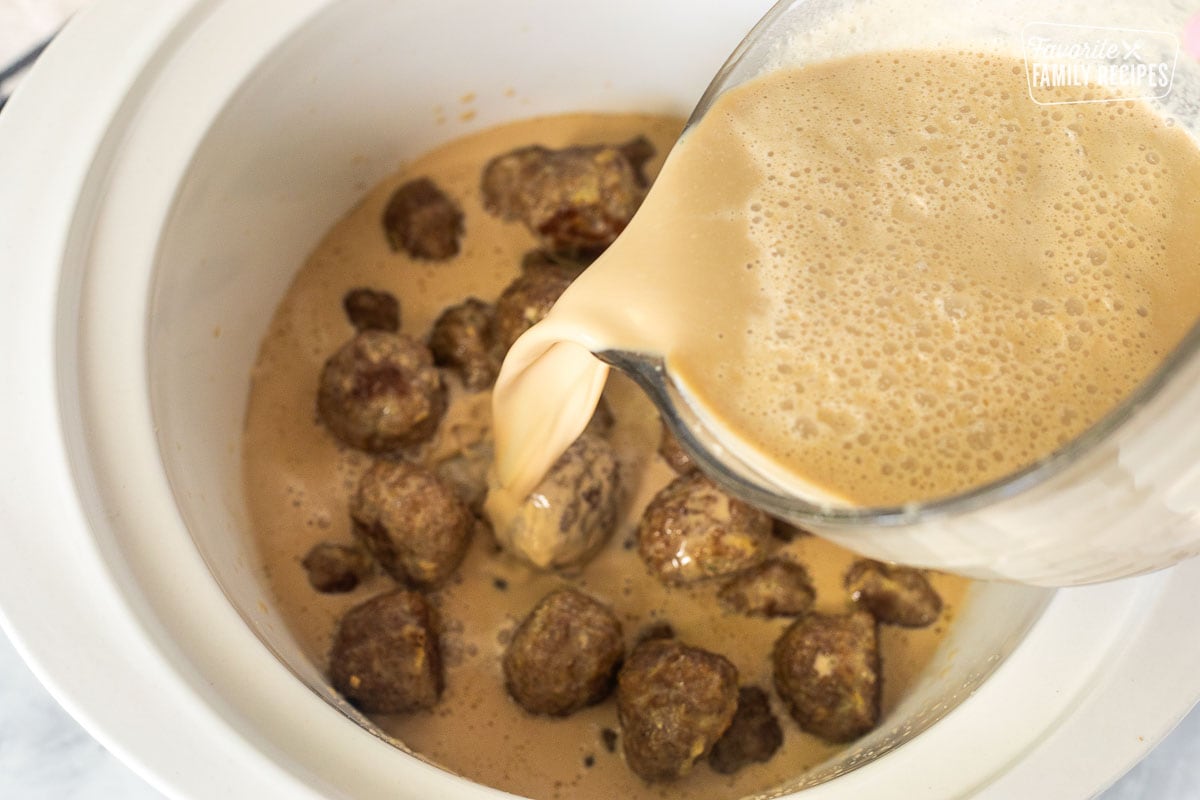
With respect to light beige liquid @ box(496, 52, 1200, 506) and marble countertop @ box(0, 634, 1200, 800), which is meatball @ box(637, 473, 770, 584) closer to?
light beige liquid @ box(496, 52, 1200, 506)

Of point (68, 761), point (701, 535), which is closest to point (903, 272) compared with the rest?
point (701, 535)

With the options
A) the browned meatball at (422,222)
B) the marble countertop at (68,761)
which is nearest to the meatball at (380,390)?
the browned meatball at (422,222)

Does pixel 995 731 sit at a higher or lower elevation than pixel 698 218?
lower

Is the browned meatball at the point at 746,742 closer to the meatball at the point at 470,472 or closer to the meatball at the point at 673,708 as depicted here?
the meatball at the point at 673,708

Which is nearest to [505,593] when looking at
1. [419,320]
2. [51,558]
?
[419,320]

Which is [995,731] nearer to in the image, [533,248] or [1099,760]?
[1099,760]

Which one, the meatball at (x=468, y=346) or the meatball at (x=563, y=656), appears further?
the meatball at (x=468, y=346)
